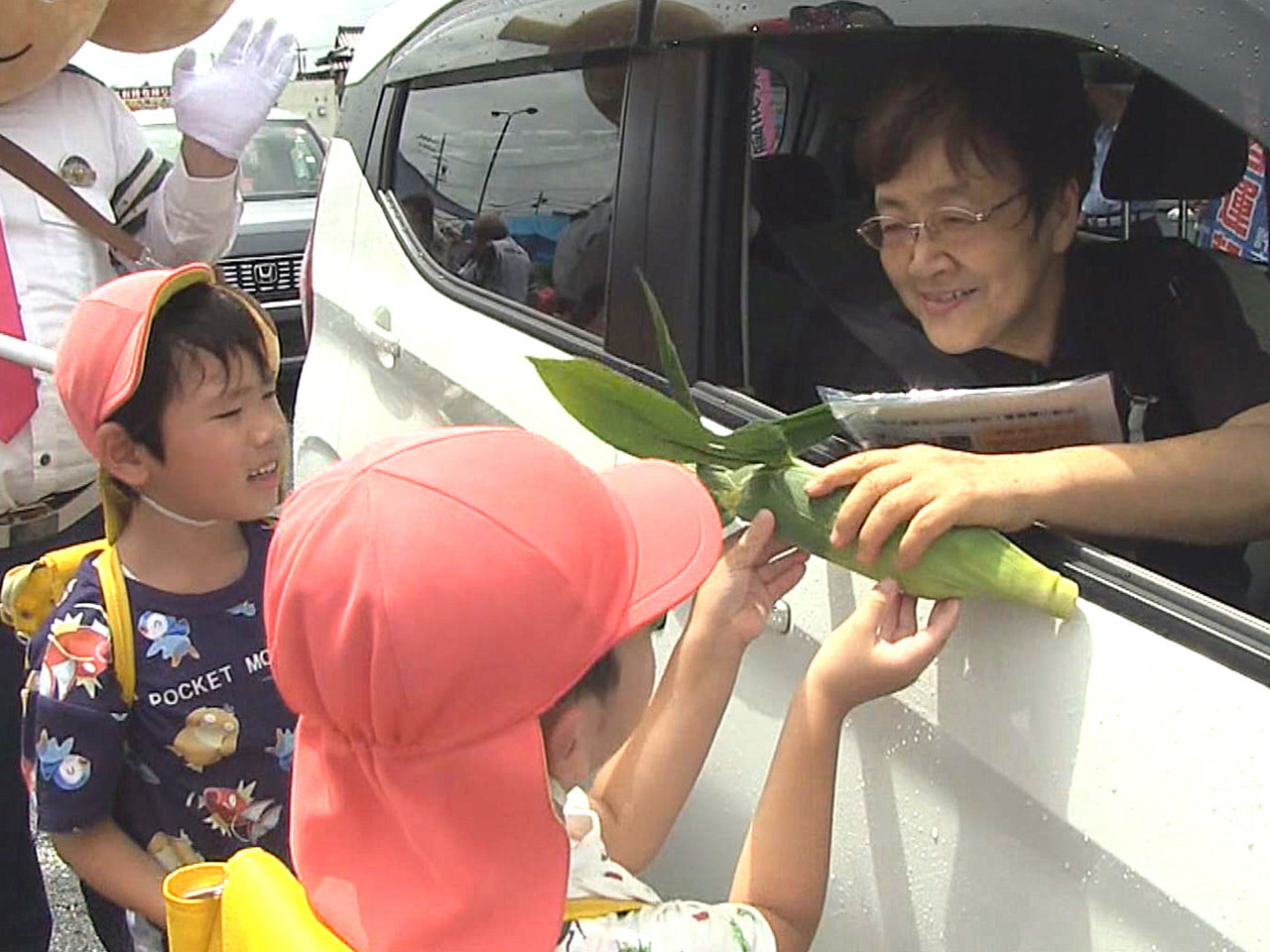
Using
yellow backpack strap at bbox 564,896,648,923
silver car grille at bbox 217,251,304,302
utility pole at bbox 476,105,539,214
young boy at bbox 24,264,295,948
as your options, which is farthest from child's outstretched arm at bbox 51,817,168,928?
silver car grille at bbox 217,251,304,302

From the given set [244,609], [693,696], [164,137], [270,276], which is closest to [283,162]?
[164,137]

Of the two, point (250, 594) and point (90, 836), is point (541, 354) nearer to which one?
point (250, 594)

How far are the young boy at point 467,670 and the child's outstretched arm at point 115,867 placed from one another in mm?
657

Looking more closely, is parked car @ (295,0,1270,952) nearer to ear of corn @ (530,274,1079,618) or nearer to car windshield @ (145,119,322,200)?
ear of corn @ (530,274,1079,618)

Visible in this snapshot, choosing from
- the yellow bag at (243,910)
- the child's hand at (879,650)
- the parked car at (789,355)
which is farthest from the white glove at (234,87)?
the child's hand at (879,650)

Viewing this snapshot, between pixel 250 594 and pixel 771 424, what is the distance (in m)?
0.81

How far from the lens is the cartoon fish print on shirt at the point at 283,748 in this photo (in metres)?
1.80

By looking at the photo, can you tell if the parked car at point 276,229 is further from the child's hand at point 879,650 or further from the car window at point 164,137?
the child's hand at point 879,650

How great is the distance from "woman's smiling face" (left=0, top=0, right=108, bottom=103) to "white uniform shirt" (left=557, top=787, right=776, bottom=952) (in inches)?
73.3

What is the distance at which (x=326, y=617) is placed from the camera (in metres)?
1.03

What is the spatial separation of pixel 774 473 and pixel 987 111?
2.09ft

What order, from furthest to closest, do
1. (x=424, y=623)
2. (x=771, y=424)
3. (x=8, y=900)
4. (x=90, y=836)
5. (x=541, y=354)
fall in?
(x=8, y=900) → (x=541, y=354) → (x=90, y=836) → (x=771, y=424) → (x=424, y=623)

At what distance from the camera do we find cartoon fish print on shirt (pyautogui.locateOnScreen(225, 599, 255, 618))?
71.4 inches

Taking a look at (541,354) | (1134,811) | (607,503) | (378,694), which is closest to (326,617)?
(378,694)
